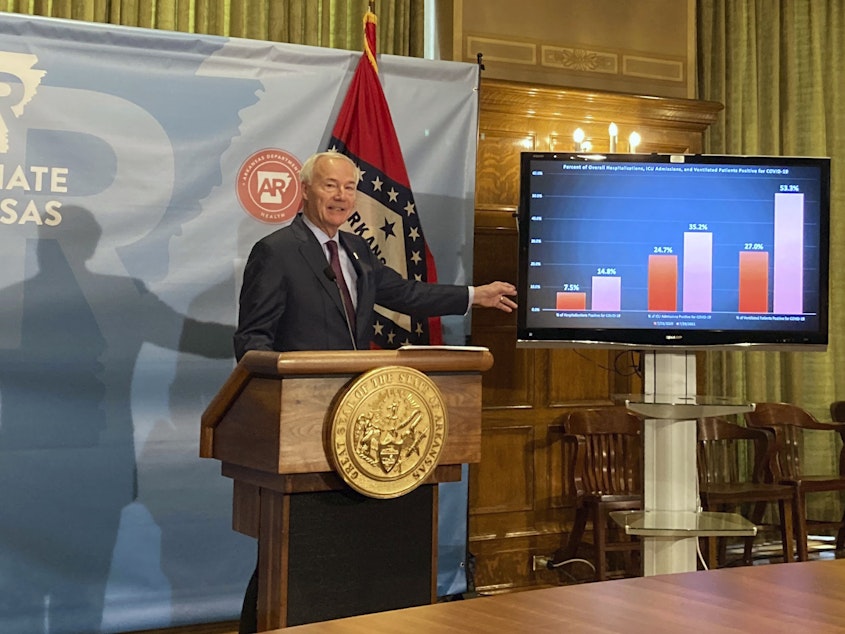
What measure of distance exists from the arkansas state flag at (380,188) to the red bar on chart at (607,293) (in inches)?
37.0

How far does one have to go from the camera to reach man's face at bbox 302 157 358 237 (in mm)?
3289

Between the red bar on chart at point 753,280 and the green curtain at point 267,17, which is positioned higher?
the green curtain at point 267,17

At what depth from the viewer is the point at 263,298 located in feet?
10.2

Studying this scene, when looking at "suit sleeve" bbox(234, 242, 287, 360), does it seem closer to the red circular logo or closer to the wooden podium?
the wooden podium

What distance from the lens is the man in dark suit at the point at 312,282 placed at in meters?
3.11

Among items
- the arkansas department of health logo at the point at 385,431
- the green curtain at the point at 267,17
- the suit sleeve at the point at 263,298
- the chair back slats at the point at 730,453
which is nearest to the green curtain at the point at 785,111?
the chair back slats at the point at 730,453

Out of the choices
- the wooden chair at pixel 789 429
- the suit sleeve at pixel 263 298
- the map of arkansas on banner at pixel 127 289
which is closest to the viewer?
the suit sleeve at pixel 263 298

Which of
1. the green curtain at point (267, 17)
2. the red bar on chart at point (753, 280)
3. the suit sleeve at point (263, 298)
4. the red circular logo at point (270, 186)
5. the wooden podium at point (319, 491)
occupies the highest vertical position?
the green curtain at point (267, 17)

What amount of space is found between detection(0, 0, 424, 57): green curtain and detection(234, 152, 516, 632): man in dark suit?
7.77ft

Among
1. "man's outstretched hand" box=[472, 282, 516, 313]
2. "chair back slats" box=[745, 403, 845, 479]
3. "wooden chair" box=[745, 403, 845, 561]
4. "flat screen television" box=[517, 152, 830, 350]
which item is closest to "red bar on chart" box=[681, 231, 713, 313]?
"flat screen television" box=[517, 152, 830, 350]

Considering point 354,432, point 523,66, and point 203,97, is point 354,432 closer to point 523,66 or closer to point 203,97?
point 203,97

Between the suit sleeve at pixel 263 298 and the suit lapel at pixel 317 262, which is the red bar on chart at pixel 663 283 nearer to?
the suit lapel at pixel 317 262

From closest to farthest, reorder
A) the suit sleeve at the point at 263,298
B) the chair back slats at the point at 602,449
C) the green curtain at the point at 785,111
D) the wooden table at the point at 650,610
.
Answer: the wooden table at the point at 650,610 → the suit sleeve at the point at 263,298 → the chair back slats at the point at 602,449 → the green curtain at the point at 785,111

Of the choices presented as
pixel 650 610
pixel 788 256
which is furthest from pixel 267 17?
pixel 650 610
